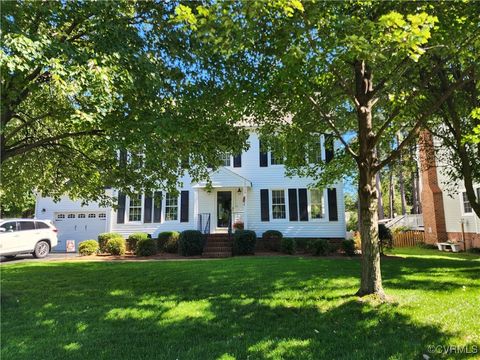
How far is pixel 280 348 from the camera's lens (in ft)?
14.8

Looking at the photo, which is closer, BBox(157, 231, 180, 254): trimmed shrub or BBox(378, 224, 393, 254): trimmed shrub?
BBox(378, 224, 393, 254): trimmed shrub

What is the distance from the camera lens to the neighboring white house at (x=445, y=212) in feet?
63.6

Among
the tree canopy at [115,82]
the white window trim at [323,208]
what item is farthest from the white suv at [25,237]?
the white window trim at [323,208]

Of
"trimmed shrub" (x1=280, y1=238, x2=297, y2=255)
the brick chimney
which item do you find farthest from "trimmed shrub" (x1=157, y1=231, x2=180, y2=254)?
the brick chimney

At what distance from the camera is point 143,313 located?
6.04 metres

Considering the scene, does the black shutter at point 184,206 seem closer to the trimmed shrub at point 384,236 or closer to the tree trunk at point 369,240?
the trimmed shrub at point 384,236

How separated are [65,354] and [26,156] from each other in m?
7.15

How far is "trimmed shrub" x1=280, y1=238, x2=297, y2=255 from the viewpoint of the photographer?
1686 cm

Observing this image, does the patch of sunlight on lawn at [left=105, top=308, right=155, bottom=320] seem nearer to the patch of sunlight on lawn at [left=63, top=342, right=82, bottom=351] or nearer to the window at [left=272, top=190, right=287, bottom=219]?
the patch of sunlight on lawn at [left=63, top=342, right=82, bottom=351]

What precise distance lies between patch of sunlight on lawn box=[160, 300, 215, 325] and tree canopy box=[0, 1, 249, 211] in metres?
2.78

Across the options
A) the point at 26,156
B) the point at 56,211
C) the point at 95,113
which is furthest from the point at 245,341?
the point at 56,211

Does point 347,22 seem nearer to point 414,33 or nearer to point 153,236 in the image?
point 414,33

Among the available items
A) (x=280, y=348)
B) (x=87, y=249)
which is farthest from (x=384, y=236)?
(x=87, y=249)

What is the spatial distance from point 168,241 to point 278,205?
248 inches
